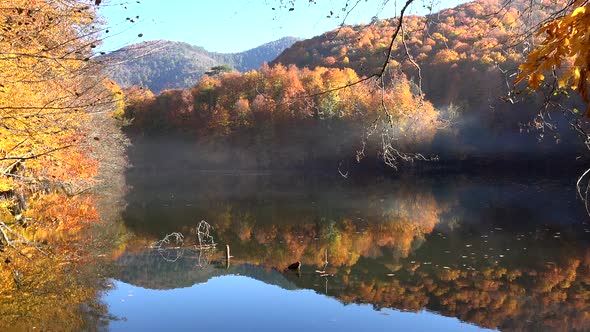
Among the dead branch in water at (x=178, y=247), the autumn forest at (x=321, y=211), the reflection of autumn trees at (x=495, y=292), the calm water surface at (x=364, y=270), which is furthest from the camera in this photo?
the dead branch in water at (x=178, y=247)

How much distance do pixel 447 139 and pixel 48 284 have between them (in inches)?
1833

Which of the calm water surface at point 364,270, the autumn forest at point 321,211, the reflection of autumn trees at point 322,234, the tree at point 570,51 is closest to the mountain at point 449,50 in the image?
the autumn forest at point 321,211

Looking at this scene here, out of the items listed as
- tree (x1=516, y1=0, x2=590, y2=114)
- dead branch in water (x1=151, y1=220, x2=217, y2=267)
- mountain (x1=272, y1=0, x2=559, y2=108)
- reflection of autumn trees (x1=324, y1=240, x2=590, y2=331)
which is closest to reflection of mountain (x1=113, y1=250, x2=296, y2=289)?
dead branch in water (x1=151, y1=220, x2=217, y2=267)

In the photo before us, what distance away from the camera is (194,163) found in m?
73.4

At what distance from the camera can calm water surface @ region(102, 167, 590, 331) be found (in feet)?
33.3

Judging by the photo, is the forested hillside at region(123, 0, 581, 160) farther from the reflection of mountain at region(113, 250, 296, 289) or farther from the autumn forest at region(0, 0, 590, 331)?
the reflection of mountain at region(113, 250, 296, 289)

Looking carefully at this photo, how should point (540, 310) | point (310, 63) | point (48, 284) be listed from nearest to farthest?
point (540, 310) < point (48, 284) < point (310, 63)

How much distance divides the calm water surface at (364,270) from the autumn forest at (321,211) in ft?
0.24

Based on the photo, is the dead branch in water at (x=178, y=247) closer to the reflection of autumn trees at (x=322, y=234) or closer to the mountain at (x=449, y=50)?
the reflection of autumn trees at (x=322, y=234)

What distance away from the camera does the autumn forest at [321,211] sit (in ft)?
12.6

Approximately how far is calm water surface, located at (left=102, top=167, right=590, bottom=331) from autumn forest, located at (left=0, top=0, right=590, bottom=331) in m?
0.07

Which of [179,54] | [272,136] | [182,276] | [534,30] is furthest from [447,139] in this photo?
[179,54]

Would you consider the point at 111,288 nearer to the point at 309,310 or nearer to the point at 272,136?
the point at 309,310

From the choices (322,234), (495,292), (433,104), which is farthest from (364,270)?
(433,104)
